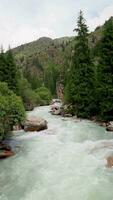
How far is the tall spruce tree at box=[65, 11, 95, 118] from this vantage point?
153 feet

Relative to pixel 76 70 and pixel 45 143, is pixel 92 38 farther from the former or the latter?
pixel 45 143

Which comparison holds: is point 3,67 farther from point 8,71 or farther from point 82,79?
point 82,79

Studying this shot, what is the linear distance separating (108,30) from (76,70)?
25.0ft

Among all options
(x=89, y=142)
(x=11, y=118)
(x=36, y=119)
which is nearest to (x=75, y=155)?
(x=89, y=142)

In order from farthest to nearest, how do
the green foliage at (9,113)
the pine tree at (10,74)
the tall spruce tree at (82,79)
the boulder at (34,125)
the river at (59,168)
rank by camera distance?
1. the pine tree at (10,74)
2. the tall spruce tree at (82,79)
3. the boulder at (34,125)
4. the green foliage at (9,113)
5. the river at (59,168)

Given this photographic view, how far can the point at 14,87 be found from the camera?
6094 cm

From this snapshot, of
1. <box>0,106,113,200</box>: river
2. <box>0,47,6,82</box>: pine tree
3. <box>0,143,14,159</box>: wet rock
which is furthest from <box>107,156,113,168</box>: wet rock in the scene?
<box>0,47,6,82</box>: pine tree

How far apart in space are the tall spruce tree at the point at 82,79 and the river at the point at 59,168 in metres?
10.3

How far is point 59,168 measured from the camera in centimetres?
2433

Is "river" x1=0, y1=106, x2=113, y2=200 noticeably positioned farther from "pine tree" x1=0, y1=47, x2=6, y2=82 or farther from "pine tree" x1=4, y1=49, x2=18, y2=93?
"pine tree" x1=0, y1=47, x2=6, y2=82

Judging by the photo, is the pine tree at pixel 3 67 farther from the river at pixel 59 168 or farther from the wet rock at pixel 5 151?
the wet rock at pixel 5 151

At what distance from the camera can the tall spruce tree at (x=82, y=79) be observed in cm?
4669

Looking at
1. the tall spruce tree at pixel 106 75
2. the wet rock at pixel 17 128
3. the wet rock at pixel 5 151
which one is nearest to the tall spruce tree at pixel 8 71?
the tall spruce tree at pixel 106 75

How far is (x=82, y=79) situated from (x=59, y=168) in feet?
81.3
